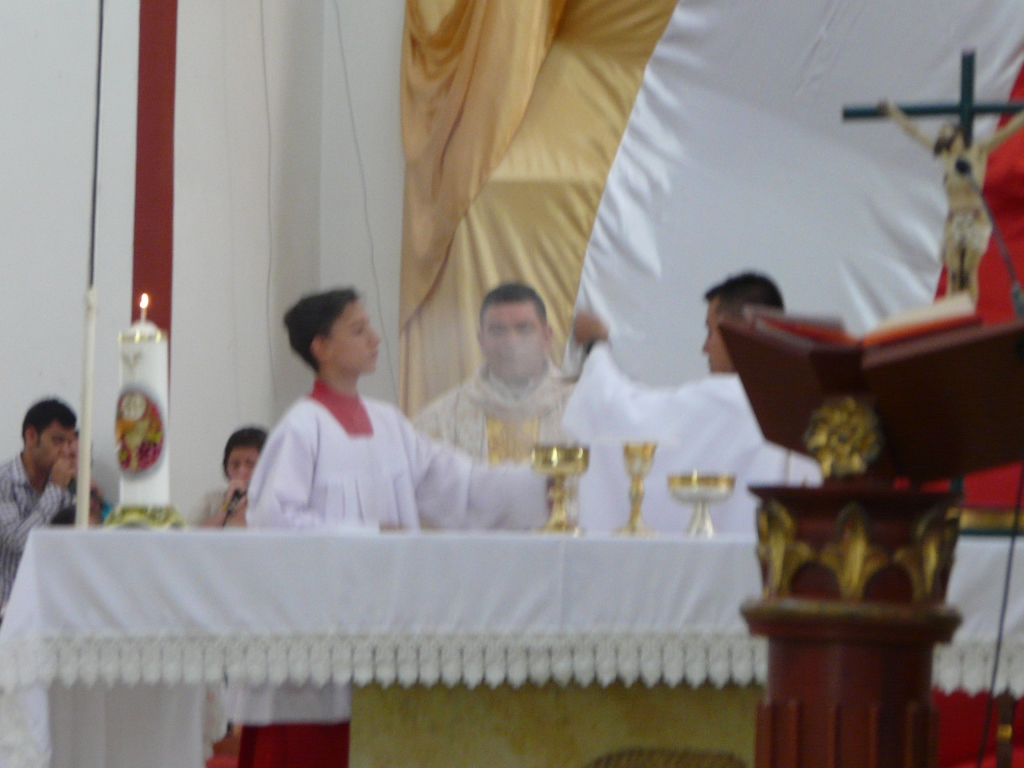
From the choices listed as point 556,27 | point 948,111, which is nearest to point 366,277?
point 556,27

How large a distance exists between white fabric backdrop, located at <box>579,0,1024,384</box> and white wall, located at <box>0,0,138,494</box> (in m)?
1.83

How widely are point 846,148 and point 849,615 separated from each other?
5099mm

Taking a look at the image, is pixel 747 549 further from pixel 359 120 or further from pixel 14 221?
pixel 359 120

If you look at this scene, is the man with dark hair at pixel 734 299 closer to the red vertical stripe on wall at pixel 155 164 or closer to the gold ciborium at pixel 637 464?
the gold ciborium at pixel 637 464

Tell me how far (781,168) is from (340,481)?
10.6 ft

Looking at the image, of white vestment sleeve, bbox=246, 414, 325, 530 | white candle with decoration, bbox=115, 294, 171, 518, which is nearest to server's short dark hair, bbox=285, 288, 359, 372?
white vestment sleeve, bbox=246, 414, 325, 530

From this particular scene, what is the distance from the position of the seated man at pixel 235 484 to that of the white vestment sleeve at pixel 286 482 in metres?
1.99

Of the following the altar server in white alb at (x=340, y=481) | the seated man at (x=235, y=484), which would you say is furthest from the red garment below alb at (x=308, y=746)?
the seated man at (x=235, y=484)

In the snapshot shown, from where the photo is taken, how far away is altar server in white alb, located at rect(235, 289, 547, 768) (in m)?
3.32

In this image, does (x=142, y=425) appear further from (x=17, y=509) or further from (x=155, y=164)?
(x=155, y=164)

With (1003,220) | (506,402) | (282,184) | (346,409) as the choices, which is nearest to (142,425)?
(346,409)

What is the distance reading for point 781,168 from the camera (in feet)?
21.1

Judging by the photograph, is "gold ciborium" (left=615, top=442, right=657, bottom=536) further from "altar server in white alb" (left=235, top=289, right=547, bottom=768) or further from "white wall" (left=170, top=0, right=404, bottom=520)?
"white wall" (left=170, top=0, right=404, bottom=520)

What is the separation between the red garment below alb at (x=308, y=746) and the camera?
10.9 feet
